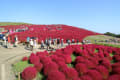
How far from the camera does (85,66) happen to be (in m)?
6.46

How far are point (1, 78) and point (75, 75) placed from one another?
12.5 feet

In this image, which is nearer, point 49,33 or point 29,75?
point 29,75

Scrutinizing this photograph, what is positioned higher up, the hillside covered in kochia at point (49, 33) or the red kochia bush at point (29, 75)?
the hillside covered in kochia at point (49, 33)

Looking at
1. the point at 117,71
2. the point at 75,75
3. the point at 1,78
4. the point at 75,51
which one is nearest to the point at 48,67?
the point at 75,75

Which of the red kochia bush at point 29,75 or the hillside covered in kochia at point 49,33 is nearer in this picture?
the red kochia bush at point 29,75

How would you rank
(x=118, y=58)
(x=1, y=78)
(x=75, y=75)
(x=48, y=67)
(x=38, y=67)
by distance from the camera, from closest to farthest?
(x=75, y=75) → (x=1, y=78) → (x=48, y=67) → (x=38, y=67) → (x=118, y=58)

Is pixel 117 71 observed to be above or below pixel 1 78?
above

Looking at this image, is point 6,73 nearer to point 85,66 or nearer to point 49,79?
point 49,79

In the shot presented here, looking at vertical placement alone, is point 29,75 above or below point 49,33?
below

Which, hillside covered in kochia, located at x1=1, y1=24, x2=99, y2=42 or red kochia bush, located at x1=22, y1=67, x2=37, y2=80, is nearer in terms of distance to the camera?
red kochia bush, located at x1=22, y1=67, x2=37, y2=80

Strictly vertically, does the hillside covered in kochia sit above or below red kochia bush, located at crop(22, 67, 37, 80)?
above

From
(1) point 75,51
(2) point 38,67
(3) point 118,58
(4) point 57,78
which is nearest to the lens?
(4) point 57,78

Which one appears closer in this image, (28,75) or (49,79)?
(49,79)

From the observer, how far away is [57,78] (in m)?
5.11
